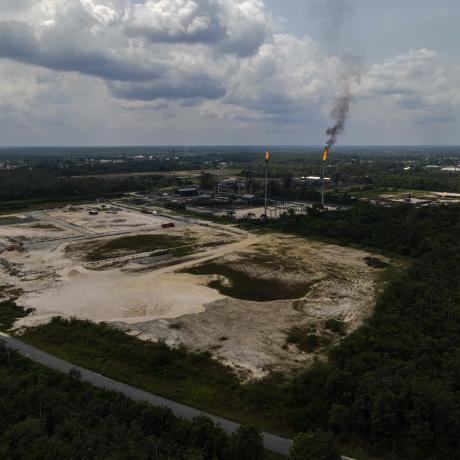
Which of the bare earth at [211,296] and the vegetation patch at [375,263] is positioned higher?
the vegetation patch at [375,263]

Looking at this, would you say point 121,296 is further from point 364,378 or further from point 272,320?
point 364,378

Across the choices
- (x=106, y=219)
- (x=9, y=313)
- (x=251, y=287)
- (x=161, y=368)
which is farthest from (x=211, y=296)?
(x=106, y=219)

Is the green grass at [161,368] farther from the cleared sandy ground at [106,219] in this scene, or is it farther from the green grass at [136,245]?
the cleared sandy ground at [106,219]

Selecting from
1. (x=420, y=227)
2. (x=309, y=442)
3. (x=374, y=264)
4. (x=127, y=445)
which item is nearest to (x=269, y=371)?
(x=309, y=442)

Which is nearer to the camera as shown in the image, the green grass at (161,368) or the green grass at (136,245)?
the green grass at (161,368)

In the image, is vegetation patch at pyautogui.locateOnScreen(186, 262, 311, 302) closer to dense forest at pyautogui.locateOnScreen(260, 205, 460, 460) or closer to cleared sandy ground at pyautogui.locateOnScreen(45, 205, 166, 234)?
dense forest at pyautogui.locateOnScreen(260, 205, 460, 460)

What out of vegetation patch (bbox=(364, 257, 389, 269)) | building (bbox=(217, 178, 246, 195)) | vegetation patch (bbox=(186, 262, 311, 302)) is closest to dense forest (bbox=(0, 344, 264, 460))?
vegetation patch (bbox=(186, 262, 311, 302))

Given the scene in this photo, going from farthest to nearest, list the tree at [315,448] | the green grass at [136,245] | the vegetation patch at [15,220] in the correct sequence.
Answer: the vegetation patch at [15,220]
the green grass at [136,245]
the tree at [315,448]

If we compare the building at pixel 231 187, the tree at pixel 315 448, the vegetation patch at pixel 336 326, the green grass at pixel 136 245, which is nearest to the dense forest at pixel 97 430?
the tree at pixel 315 448
